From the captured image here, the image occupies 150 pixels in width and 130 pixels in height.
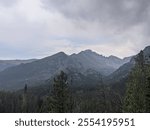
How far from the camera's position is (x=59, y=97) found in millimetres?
47969

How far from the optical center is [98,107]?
440 feet

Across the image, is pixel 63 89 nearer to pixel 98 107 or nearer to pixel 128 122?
pixel 128 122

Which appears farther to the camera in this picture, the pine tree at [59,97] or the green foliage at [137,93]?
the pine tree at [59,97]

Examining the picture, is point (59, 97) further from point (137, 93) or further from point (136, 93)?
point (137, 93)

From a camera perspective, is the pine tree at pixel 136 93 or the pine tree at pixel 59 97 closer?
the pine tree at pixel 136 93

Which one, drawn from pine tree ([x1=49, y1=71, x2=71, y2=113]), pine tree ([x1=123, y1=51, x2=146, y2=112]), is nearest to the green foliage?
pine tree ([x1=123, y1=51, x2=146, y2=112])

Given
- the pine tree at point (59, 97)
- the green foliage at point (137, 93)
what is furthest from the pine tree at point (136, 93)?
the pine tree at point (59, 97)

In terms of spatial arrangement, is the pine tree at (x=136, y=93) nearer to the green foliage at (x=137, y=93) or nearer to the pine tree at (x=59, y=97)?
the green foliage at (x=137, y=93)

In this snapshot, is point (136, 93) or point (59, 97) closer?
point (136, 93)

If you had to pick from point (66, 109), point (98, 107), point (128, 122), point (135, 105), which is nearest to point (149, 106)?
point (135, 105)

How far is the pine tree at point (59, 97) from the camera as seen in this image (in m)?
47.2

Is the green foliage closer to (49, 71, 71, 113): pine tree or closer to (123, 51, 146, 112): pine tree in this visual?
(123, 51, 146, 112): pine tree

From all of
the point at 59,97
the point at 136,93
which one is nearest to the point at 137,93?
the point at 136,93

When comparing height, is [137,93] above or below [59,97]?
above
